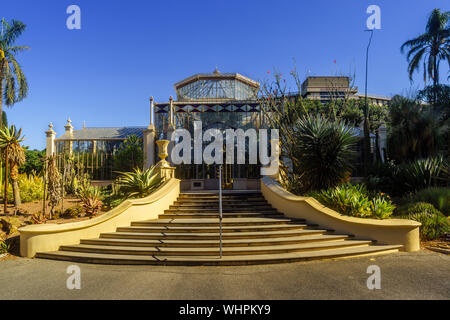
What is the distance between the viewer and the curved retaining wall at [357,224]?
6535 mm

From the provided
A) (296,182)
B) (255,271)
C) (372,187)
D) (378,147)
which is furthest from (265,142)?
(255,271)

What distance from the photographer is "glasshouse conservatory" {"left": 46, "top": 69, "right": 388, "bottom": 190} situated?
16.1m

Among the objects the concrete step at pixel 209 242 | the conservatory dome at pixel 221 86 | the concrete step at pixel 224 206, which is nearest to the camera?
the concrete step at pixel 209 242

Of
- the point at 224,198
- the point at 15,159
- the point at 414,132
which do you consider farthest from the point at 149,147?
the point at 414,132

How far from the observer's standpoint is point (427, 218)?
760 centimetres

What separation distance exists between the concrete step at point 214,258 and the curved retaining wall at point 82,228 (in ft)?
1.17

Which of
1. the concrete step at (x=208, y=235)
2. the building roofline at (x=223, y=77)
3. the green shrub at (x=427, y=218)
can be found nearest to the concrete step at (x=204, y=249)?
the concrete step at (x=208, y=235)

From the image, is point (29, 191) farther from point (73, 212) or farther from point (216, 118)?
point (216, 118)

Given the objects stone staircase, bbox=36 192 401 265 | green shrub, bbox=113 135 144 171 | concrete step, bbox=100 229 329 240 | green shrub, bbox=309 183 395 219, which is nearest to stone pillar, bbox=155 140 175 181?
stone staircase, bbox=36 192 401 265

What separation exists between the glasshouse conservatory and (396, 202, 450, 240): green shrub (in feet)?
24.4

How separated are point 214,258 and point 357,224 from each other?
4.17 meters

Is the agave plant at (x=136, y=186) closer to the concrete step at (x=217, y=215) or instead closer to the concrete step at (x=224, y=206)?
the concrete step at (x=224, y=206)
